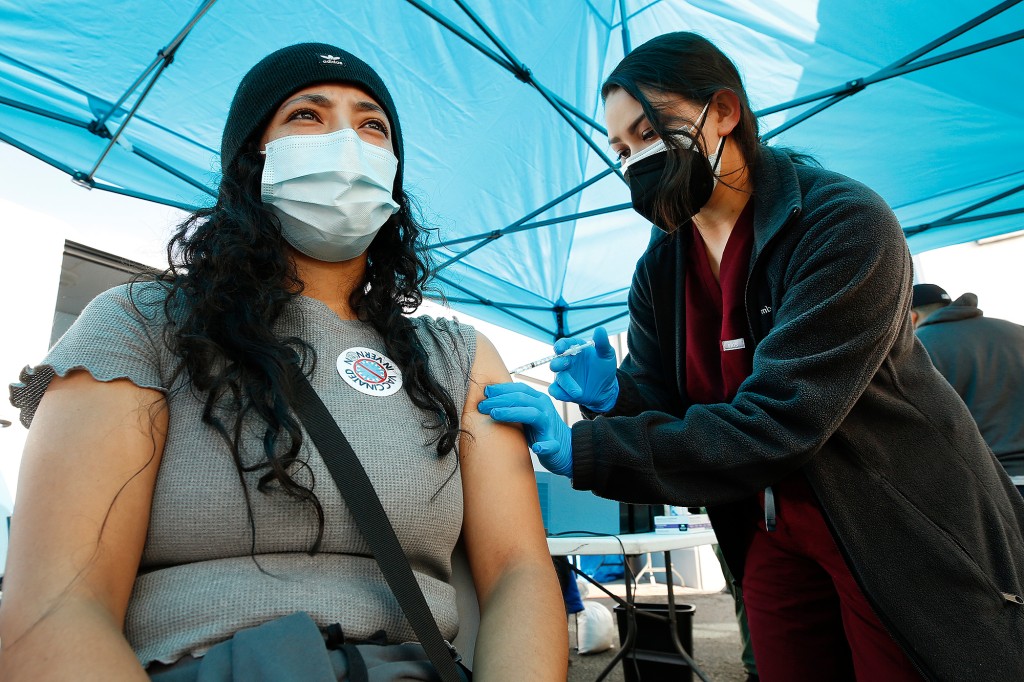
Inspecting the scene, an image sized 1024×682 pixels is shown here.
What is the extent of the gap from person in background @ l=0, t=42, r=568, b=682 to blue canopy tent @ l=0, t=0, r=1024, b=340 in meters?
1.70

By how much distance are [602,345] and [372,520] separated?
80cm

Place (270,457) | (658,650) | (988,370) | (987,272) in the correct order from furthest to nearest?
(987,272), (658,650), (988,370), (270,457)

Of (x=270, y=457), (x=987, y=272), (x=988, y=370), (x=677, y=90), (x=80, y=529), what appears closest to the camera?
(x=80, y=529)

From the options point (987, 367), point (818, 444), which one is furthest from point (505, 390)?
point (987, 367)

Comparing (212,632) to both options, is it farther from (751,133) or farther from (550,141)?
(550,141)

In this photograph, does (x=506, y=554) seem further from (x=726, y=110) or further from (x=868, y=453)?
(x=726, y=110)

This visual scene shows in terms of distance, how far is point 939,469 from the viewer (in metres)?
1.15

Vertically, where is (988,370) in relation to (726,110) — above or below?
below

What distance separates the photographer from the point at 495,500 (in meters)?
1.07

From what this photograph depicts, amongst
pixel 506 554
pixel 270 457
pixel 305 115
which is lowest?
pixel 506 554

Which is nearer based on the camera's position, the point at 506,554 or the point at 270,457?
the point at 270,457

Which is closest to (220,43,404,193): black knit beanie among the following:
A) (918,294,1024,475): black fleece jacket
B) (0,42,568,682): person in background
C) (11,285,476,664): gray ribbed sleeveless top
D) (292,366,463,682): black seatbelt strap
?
(0,42,568,682): person in background

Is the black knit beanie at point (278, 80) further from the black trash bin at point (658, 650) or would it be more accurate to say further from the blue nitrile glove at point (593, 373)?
the black trash bin at point (658, 650)

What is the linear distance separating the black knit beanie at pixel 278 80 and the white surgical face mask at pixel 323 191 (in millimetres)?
A: 87
